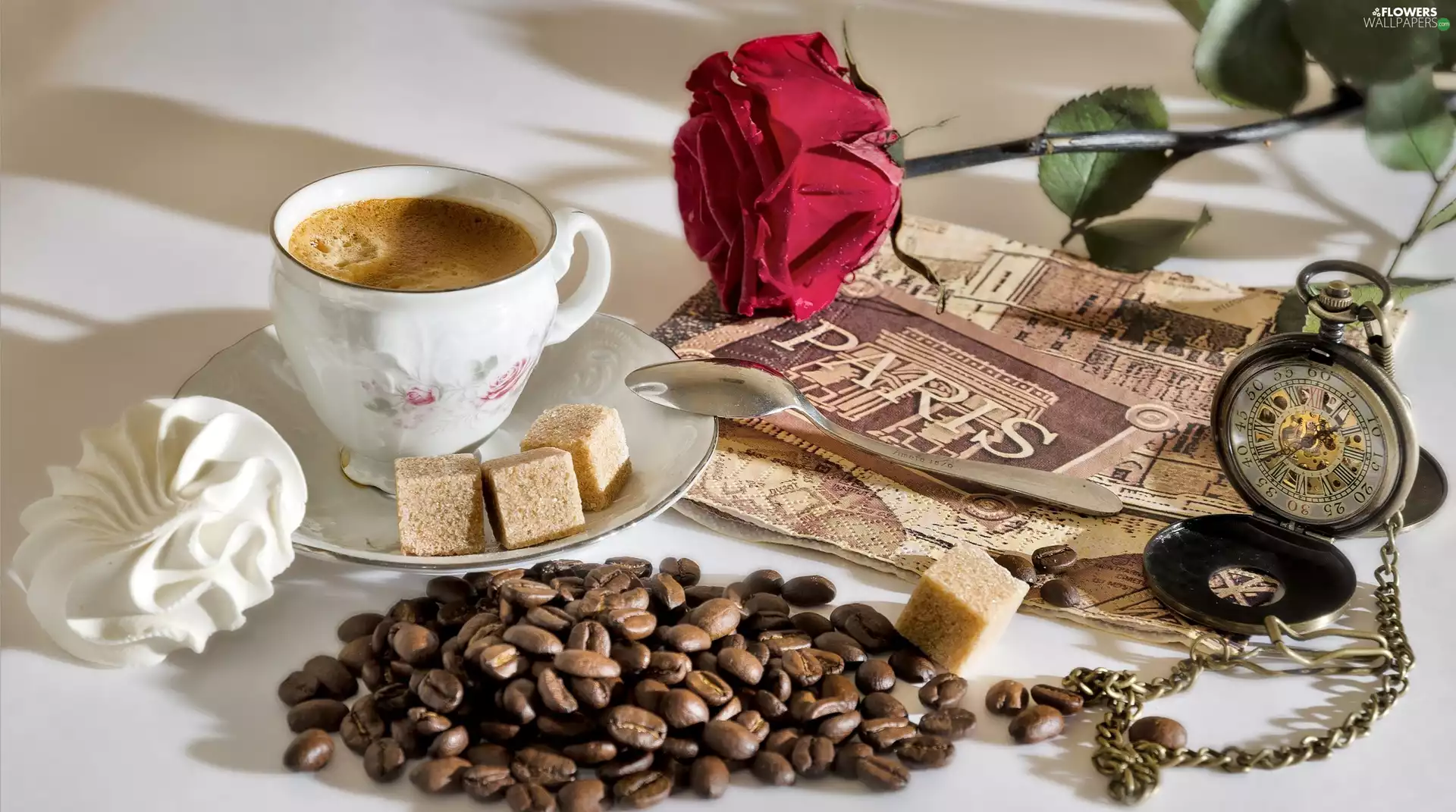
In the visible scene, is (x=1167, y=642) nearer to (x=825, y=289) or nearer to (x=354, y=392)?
(x=825, y=289)

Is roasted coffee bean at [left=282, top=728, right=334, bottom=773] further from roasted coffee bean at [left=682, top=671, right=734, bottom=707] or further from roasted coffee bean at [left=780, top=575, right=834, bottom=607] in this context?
roasted coffee bean at [left=780, top=575, right=834, bottom=607]

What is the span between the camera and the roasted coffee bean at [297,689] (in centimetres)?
146

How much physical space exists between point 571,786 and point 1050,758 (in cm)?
52

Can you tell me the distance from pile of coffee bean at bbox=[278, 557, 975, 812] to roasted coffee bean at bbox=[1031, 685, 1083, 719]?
0.30ft

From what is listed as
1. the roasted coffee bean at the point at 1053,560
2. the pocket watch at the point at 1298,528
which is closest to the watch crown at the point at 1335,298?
the pocket watch at the point at 1298,528

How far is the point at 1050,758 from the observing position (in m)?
1.46

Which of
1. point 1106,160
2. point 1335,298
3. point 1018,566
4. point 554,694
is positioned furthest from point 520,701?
point 1106,160

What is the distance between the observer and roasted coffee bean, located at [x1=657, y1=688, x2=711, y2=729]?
54.6 inches

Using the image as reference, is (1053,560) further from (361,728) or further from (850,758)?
(361,728)

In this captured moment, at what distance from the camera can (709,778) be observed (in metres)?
1.36

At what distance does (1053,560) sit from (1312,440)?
35cm

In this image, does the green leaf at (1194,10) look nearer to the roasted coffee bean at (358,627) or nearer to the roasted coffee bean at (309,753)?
the roasted coffee bean at (358,627)

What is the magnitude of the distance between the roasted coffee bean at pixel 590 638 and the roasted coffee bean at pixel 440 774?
0.16 meters

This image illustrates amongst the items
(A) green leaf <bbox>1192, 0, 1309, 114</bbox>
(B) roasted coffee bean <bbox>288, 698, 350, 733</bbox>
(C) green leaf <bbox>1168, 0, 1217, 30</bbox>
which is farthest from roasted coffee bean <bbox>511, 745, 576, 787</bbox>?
(C) green leaf <bbox>1168, 0, 1217, 30</bbox>
